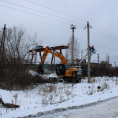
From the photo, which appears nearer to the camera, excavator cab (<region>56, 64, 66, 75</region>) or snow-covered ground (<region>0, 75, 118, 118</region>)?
snow-covered ground (<region>0, 75, 118, 118</region>)

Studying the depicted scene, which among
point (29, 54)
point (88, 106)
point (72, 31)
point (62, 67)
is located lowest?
point (88, 106)

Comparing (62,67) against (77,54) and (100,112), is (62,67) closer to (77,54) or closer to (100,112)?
(100,112)

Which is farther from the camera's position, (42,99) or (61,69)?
(61,69)

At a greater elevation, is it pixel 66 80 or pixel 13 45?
pixel 13 45

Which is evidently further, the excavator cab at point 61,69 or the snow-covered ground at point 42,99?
the excavator cab at point 61,69

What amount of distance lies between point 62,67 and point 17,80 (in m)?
6.73

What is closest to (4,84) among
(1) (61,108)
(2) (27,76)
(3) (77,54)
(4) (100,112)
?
(2) (27,76)

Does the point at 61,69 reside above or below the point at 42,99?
above

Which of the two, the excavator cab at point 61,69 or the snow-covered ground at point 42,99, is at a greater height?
the excavator cab at point 61,69

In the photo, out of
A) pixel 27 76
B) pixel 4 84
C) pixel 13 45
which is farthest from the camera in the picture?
pixel 13 45

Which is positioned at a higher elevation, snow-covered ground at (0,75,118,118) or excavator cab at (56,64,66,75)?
excavator cab at (56,64,66,75)

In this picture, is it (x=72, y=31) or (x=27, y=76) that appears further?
(x=72, y=31)

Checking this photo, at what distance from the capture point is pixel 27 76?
34.4ft

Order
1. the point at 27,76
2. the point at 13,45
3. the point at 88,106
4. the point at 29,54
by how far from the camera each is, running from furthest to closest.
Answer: the point at 29,54 < the point at 13,45 < the point at 27,76 < the point at 88,106
